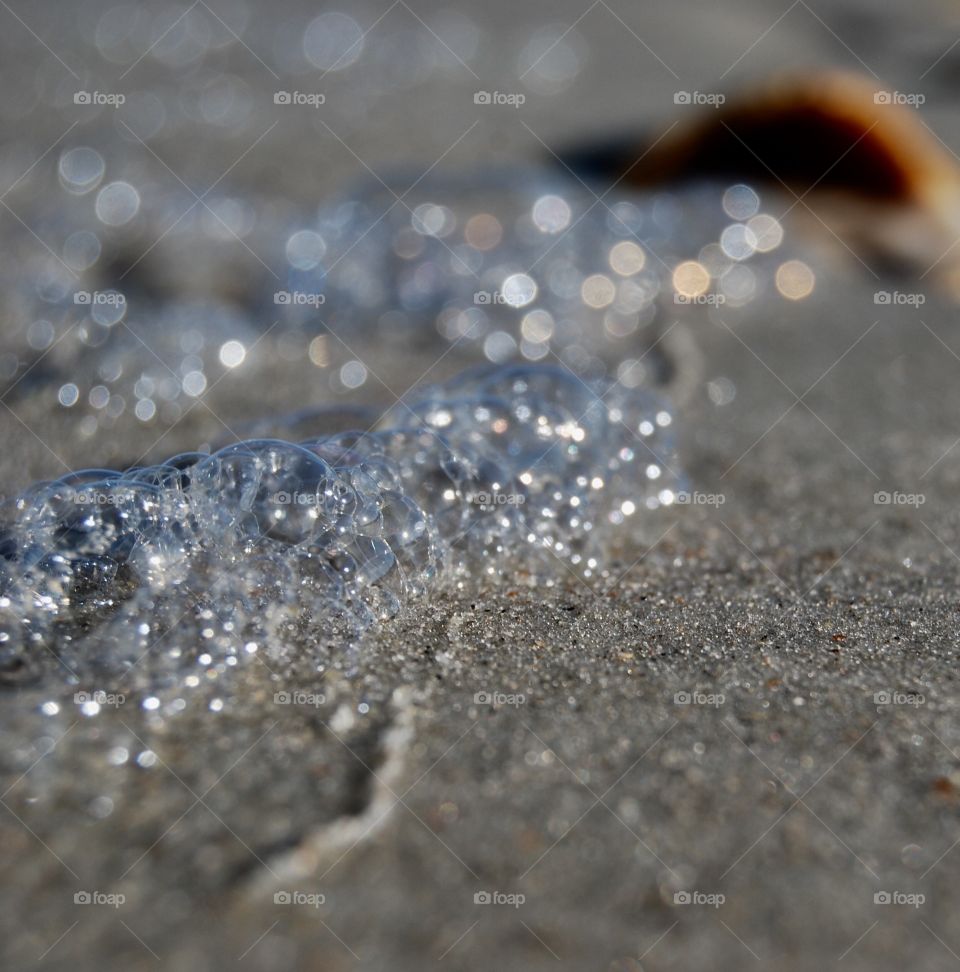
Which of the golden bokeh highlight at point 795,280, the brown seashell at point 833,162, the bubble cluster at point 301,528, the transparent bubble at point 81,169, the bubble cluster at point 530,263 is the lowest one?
the transparent bubble at point 81,169

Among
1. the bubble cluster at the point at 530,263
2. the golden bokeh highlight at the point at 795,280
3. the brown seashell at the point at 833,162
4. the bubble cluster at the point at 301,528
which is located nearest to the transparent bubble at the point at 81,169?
the bubble cluster at the point at 530,263

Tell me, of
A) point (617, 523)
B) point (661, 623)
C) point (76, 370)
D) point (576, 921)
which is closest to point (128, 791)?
point (576, 921)

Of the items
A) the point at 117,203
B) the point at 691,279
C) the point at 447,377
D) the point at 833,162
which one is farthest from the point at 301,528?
the point at 833,162

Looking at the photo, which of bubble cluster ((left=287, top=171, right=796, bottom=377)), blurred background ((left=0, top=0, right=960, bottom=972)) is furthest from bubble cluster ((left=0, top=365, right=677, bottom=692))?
bubble cluster ((left=287, top=171, right=796, bottom=377))

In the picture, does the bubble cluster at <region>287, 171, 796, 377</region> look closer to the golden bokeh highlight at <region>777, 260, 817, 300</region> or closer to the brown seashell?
the golden bokeh highlight at <region>777, 260, 817, 300</region>

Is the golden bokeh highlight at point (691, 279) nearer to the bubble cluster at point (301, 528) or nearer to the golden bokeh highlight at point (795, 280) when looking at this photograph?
the golden bokeh highlight at point (795, 280)

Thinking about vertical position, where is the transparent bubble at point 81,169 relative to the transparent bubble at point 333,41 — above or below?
below

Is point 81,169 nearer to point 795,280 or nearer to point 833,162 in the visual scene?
point 795,280

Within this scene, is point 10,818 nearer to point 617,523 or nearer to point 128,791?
point 128,791

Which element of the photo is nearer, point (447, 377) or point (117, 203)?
point (447, 377)
